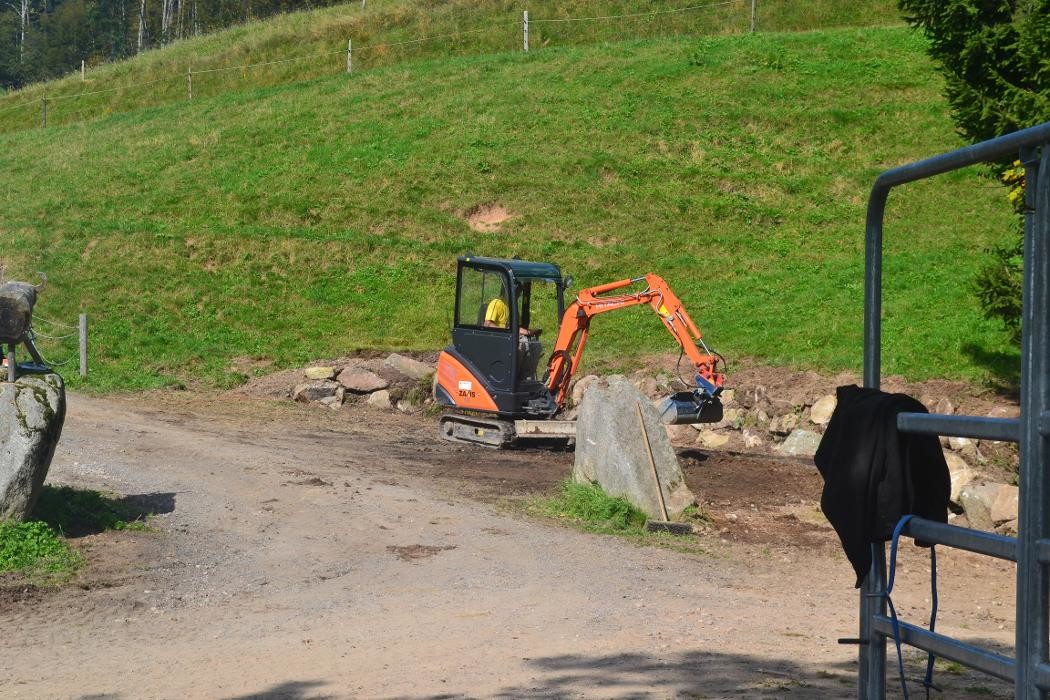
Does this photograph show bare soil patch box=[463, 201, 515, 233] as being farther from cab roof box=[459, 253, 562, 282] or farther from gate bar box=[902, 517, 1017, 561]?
gate bar box=[902, 517, 1017, 561]

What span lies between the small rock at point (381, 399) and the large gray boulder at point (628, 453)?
8.45m

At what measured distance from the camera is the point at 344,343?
23594mm

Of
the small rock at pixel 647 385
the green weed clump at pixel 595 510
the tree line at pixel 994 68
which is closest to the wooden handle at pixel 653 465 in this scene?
the green weed clump at pixel 595 510

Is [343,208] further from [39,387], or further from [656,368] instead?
[39,387]

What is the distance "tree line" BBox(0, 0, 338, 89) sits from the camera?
93.4m

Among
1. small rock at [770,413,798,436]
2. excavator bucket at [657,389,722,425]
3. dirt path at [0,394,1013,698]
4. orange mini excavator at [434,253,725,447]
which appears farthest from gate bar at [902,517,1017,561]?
small rock at [770,413,798,436]

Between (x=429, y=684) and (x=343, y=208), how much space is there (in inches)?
957

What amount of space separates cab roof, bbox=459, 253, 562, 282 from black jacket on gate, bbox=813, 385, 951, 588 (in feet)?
42.6

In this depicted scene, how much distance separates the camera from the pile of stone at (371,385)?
2052cm

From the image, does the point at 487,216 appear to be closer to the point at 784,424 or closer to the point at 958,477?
the point at 784,424

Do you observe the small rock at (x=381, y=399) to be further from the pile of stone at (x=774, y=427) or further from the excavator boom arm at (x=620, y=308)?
the excavator boom arm at (x=620, y=308)

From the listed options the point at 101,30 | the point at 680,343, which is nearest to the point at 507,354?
the point at 680,343

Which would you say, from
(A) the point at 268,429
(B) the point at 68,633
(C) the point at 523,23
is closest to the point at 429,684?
(B) the point at 68,633

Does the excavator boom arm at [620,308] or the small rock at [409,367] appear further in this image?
the small rock at [409,367]
